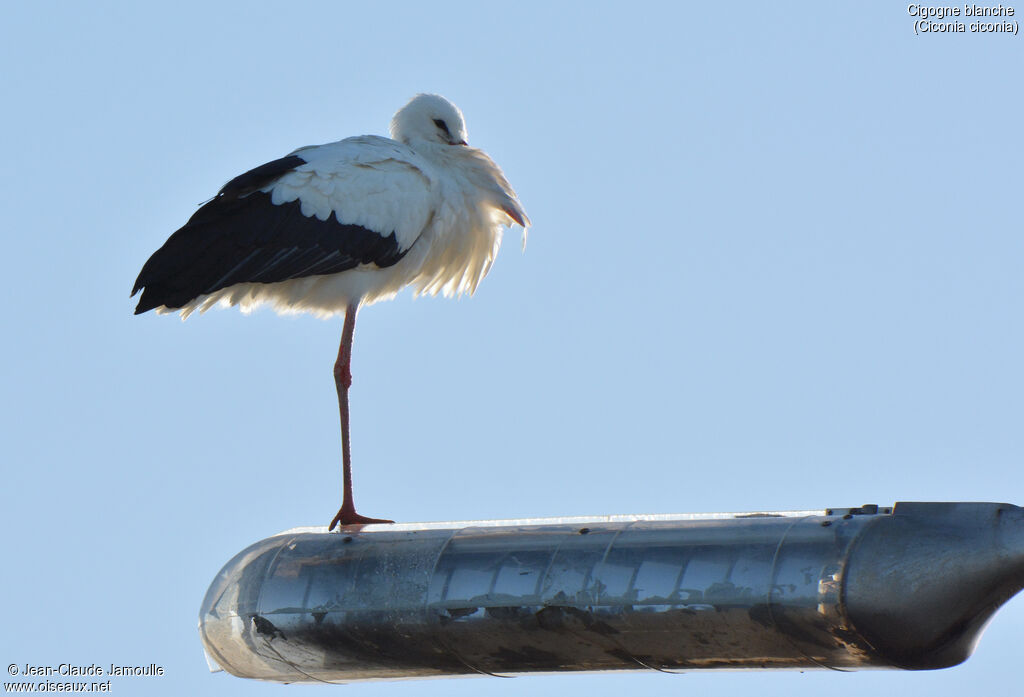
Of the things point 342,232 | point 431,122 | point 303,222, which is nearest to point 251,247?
point 303,222

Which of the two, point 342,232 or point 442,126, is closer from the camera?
point 342,232

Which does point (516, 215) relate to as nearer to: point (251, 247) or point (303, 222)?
point (303, 222)

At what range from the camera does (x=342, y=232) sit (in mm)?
11109

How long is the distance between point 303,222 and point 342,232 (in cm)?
24

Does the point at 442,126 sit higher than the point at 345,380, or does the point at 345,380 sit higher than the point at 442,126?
the point at 442,126

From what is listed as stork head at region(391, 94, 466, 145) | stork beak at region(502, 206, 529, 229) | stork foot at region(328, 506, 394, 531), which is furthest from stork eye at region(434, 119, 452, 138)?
stork foot at region(328, 506, 394, 531)

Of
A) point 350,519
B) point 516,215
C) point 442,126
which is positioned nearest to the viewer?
point 350,519

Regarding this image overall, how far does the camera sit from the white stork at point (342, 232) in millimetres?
10727

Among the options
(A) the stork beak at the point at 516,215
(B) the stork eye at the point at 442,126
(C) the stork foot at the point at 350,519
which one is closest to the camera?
(C) the stork foot at the point at 350,519

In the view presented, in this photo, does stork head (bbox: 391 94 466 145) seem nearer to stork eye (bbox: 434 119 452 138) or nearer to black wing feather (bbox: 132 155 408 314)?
stork eye (bbox: 434 119 452 138)

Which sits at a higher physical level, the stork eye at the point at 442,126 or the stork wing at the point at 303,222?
the stork eye at the point at 442,126

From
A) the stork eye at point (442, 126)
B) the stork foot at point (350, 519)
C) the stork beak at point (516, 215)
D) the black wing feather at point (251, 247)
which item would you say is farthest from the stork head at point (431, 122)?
the stork foot at point (350, 519)

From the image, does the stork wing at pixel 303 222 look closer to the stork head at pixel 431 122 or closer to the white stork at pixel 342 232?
the white stork at pixel 342 232

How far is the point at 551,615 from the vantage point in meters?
8.46
